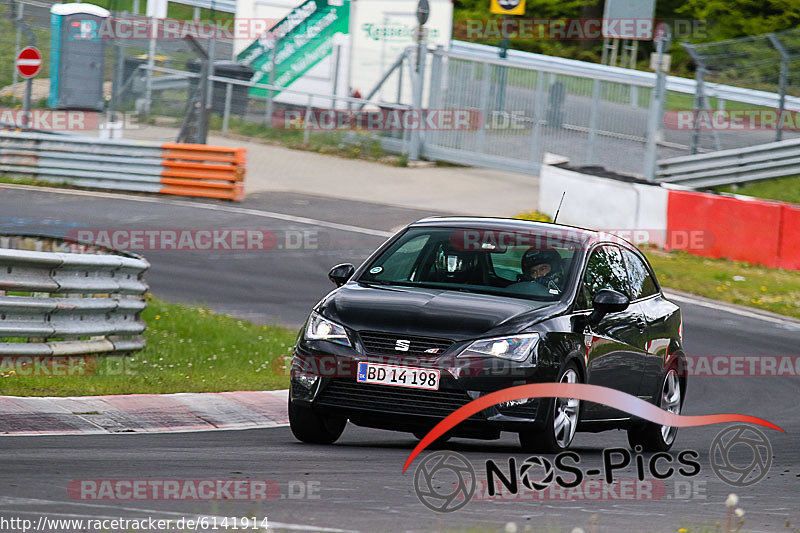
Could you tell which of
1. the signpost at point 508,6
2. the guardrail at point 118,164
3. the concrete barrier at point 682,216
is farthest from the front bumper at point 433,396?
the signpost at point 508,6

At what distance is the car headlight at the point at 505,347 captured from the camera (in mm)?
7941

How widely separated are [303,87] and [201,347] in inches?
825

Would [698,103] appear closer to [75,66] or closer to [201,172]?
[201,172]

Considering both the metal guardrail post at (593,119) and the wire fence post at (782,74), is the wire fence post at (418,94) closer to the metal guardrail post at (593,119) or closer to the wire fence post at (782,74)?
the metal guardrail post at (593,119)

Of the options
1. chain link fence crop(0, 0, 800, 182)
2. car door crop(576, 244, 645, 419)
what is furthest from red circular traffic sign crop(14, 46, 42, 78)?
car door crop(576, 244, 645, 419)

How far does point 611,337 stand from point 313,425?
83.4 inches

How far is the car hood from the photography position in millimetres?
8016

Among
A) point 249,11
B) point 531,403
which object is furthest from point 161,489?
point 249,11

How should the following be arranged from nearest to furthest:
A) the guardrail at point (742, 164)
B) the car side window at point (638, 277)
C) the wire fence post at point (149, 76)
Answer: the car side window at point (638, 277)
the guardrail at point (742, 164)
the wire fence post at point (149, 76)

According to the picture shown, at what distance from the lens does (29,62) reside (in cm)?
2475

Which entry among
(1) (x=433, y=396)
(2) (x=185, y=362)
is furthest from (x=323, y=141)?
(1) (x=433, y=396)

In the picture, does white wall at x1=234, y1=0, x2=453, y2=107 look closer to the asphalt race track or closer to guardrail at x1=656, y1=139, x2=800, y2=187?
guardrail at x1=656, y1=139, x2=800, y2=187

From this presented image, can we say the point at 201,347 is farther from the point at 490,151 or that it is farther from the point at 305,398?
the point at 490,151

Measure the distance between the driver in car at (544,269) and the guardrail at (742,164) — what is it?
17.4m
